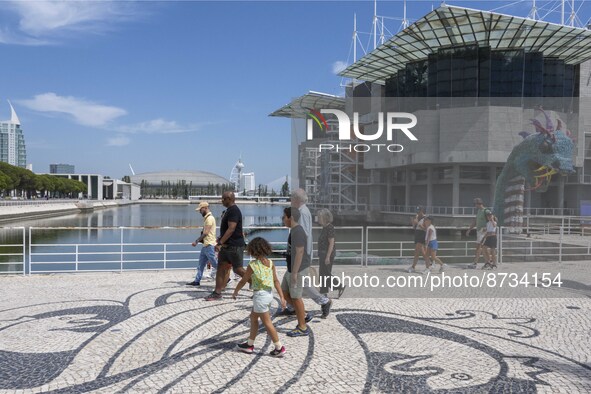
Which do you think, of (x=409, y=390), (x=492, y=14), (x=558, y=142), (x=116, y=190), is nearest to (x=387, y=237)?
(x=558, y=142)

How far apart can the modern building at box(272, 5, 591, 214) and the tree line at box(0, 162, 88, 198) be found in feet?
216

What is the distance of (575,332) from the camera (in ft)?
22.4

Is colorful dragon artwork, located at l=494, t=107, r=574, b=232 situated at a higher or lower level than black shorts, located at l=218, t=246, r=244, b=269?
higher

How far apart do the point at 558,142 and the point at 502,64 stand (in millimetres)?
25839

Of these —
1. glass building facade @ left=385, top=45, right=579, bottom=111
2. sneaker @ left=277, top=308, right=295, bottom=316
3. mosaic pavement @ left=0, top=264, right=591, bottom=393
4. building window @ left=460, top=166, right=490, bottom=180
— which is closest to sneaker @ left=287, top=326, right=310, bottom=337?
mosaic pavement @ left=0, top=264, right=591, bottom=393

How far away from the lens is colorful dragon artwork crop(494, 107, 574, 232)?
22903 millimetres

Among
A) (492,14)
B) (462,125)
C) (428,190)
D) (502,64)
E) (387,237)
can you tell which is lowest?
(387,237)

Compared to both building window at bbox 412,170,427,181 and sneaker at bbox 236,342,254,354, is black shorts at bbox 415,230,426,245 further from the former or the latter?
building window at bbox 412,170,427,181

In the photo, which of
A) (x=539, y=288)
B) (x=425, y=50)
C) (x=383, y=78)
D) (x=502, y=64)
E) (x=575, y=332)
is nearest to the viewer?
(x=575, y=332)

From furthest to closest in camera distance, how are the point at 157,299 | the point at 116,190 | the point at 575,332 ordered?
the point at 116,190 → the point at 157,299 → the point at 575,332

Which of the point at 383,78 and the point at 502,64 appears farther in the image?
the point at 383,78

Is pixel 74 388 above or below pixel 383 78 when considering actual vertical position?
below

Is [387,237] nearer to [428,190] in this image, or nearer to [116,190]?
[428,190]

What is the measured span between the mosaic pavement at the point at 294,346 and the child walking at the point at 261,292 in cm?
17
